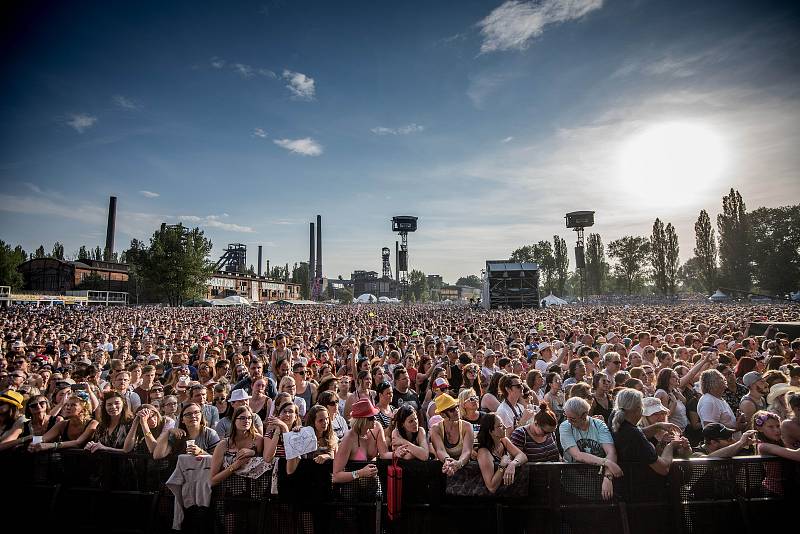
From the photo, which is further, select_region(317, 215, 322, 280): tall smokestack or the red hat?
select_region(317, 215, 322, 280): tall smokestack

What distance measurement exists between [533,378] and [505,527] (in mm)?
3054

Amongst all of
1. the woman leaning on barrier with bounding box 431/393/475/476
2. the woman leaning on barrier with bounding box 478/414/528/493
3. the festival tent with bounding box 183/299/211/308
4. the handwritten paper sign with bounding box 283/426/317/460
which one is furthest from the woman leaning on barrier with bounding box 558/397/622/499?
the festival tent with bounding box 183/299/211/308

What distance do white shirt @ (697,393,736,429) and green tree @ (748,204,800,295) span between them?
71.7 m

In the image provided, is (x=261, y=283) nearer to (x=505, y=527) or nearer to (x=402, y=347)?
(x=402, y=347)

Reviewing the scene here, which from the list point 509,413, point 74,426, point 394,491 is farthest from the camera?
point 509,413

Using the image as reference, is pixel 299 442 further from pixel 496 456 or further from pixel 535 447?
pixel 535 447

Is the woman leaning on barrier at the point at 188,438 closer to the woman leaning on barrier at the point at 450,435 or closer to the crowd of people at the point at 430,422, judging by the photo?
the crowd of people at the point at 430,422

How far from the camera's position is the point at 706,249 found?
61.2 meters

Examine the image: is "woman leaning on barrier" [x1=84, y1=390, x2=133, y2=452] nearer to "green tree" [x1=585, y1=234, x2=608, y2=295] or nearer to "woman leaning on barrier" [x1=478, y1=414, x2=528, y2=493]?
"woman leaning on barrier" [x1=478, y1=414, x2=528, y2=493]

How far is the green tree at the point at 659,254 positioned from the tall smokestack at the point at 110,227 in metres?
94.7

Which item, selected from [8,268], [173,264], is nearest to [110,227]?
[8,268]

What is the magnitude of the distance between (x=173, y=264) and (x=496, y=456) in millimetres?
58954

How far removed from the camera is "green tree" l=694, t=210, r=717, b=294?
59656mm

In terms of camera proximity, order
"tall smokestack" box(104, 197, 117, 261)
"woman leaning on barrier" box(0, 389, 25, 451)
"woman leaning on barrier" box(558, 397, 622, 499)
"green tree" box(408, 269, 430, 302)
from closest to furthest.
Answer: "woman leaning on barrier" box(558, 397, 622, 499), "woman leaning on barrier" box(0, 389, 25, 451), "tall smokestack" box(104, 197, 117, 261), "green tree" box(408, 269, 430, 302)
